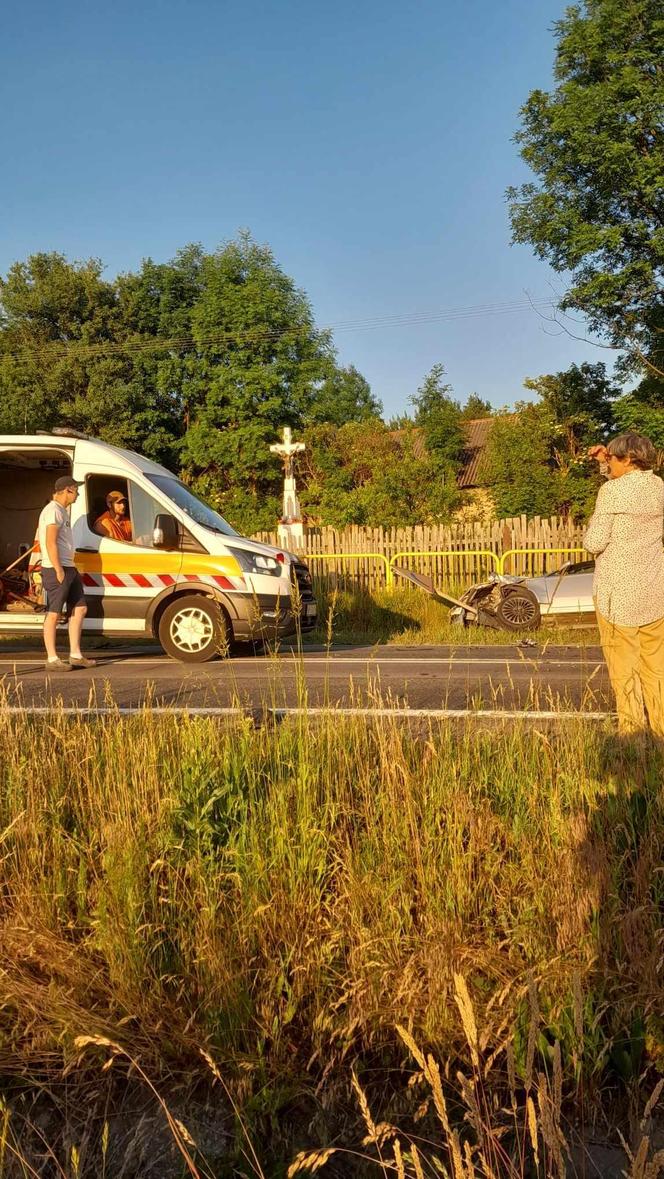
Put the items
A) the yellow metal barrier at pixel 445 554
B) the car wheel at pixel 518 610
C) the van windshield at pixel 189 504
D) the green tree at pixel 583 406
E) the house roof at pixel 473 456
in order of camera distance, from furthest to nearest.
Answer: the house roof at pixel 473 456
the green tree at pixel 583 406
the yellow metal barrier at pixel 445 554
the car wheel at pixel 518 610
the van windshield at pixel 189 504

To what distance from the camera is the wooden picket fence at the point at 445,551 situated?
18094mm

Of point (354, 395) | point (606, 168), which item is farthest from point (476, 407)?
point (606, 168)

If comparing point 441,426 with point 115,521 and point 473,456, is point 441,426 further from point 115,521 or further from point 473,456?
point 115,521

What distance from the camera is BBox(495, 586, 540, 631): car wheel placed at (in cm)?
1316

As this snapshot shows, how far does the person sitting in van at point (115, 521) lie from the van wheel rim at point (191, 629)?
3.90 ft

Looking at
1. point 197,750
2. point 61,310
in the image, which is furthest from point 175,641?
point 61,310

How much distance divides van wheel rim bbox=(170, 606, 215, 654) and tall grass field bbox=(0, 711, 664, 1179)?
667 cm

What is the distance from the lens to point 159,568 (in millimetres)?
10203

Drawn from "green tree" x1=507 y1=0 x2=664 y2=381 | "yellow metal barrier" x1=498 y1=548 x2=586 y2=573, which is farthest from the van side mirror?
"green tree" x1=507 y1=0 x2=664 y2=381

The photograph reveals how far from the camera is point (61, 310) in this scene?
4584 cm

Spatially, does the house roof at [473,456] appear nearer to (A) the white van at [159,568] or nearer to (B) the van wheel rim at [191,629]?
(A) the white van at [159,568]

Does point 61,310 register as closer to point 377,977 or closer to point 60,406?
point 60,406

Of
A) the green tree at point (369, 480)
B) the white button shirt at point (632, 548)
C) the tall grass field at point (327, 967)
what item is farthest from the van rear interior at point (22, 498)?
the green tree at point (369, 480)

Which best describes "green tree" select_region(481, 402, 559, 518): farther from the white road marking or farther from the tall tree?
the white road marking
